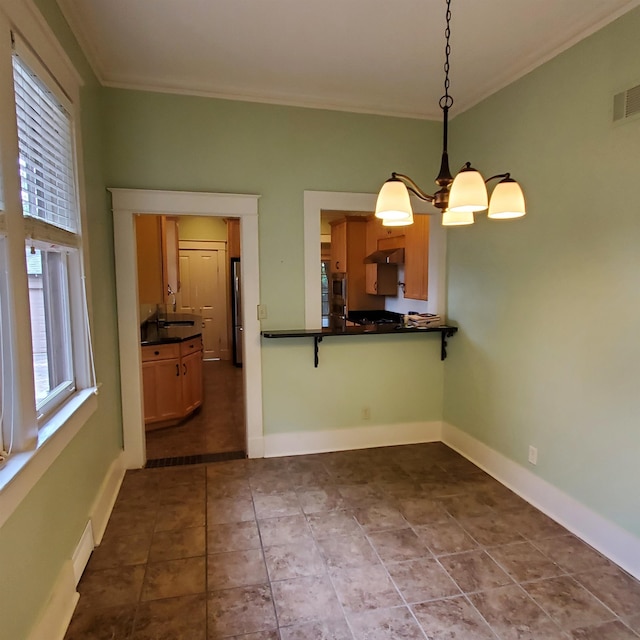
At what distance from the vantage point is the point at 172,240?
21.9 feet

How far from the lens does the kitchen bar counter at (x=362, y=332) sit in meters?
3.36

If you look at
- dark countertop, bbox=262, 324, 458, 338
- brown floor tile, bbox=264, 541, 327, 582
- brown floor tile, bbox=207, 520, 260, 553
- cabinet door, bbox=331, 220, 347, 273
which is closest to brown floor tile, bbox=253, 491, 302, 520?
brown floor tile, bbox=207, 520, 260, 553

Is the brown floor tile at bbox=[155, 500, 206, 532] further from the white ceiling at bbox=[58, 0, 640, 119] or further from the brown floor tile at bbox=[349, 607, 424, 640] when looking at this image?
the white ceiling at bbox=[58, 0, 640, 119]

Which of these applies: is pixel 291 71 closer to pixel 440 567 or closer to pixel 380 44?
pixel 380 44

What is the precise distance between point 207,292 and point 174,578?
6.03m

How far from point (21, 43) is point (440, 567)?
2888 mm

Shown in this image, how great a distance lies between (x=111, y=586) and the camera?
6.81ft

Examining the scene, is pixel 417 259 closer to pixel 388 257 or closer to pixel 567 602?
pixel 388 257

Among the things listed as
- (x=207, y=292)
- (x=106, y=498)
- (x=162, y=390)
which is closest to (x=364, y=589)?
(x=106, y=498)

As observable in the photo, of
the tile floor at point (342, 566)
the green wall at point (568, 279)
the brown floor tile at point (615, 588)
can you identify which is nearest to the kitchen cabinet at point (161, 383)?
the tile floor at point (342, 566)

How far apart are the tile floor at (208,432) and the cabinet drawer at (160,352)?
0.72 m

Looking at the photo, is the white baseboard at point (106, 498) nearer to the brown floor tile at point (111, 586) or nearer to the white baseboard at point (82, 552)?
the white baseboard at point (82, 552)

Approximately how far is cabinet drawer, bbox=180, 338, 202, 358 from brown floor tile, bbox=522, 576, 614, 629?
342 cm

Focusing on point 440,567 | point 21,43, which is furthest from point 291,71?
point 440,567
